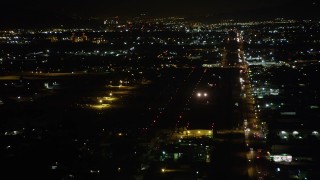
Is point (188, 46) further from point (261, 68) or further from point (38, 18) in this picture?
point (38, 18)

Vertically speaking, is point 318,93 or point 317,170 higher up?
point 318,93

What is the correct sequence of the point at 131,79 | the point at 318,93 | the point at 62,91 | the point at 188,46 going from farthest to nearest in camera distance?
the point at 188,46 < the point at 131,79 < the point at 62,91 < the point at 318,93

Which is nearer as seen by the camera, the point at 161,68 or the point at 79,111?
the point at 79,111

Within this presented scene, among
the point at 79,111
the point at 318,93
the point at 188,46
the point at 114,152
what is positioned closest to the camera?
the point at 114,152

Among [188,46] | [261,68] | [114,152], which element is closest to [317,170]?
[114,152]

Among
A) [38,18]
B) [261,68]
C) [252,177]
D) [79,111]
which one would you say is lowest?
[252,177]

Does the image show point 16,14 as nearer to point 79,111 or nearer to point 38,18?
point 38,18

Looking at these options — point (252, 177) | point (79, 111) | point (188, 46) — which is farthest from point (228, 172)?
point (188, 46)
